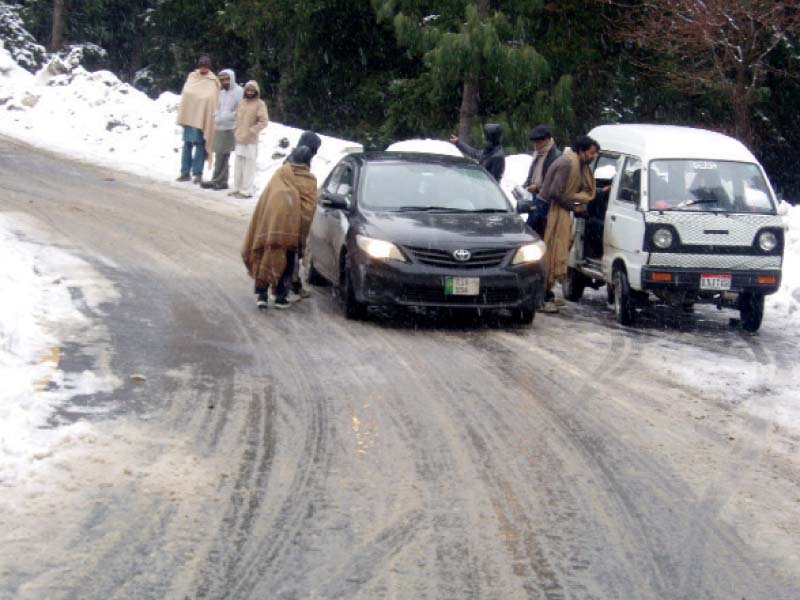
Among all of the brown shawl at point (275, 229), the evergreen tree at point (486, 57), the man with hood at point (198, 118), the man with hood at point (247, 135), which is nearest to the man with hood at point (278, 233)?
the brown shawl at point (275, 229)

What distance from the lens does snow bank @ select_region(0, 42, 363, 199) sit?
23.3 metres

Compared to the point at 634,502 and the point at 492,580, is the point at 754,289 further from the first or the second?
the point at 492,580

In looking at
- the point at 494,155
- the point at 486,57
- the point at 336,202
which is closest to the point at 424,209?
the point at 336,202

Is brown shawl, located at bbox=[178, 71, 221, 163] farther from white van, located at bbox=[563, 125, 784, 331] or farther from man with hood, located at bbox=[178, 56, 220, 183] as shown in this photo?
white van, located at bbox=[563, 125, 784, 331]

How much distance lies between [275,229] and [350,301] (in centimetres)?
99

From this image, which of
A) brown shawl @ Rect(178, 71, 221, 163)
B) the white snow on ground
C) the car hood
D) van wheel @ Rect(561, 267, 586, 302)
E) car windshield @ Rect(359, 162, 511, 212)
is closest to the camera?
the white snow on ground

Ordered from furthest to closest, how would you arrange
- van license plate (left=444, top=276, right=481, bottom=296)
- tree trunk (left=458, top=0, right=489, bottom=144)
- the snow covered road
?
tree trunk (left=458, top=0, right=489, bottom=144)
van license plate (left=444, top=276, right=481, bottom=296)
the snow covered road

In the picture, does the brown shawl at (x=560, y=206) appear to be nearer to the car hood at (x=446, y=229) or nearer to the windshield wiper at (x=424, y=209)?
the car hood at (x=446, y=229)

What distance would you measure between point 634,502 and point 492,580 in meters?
1.48

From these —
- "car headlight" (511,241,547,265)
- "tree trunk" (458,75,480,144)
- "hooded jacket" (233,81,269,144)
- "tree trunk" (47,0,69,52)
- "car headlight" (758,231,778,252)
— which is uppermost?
"tree trunk" (47,0,69,52)

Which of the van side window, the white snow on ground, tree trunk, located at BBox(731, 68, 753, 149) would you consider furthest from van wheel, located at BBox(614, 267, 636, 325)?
tree trunk, located at BBox(731, 68, 753, 149)

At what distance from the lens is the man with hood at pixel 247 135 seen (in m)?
20.3

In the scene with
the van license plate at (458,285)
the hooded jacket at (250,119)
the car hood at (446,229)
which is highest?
the hooded jacket at (250,119)

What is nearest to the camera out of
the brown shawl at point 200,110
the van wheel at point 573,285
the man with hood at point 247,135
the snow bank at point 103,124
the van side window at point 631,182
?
the van side window at point 631,182
